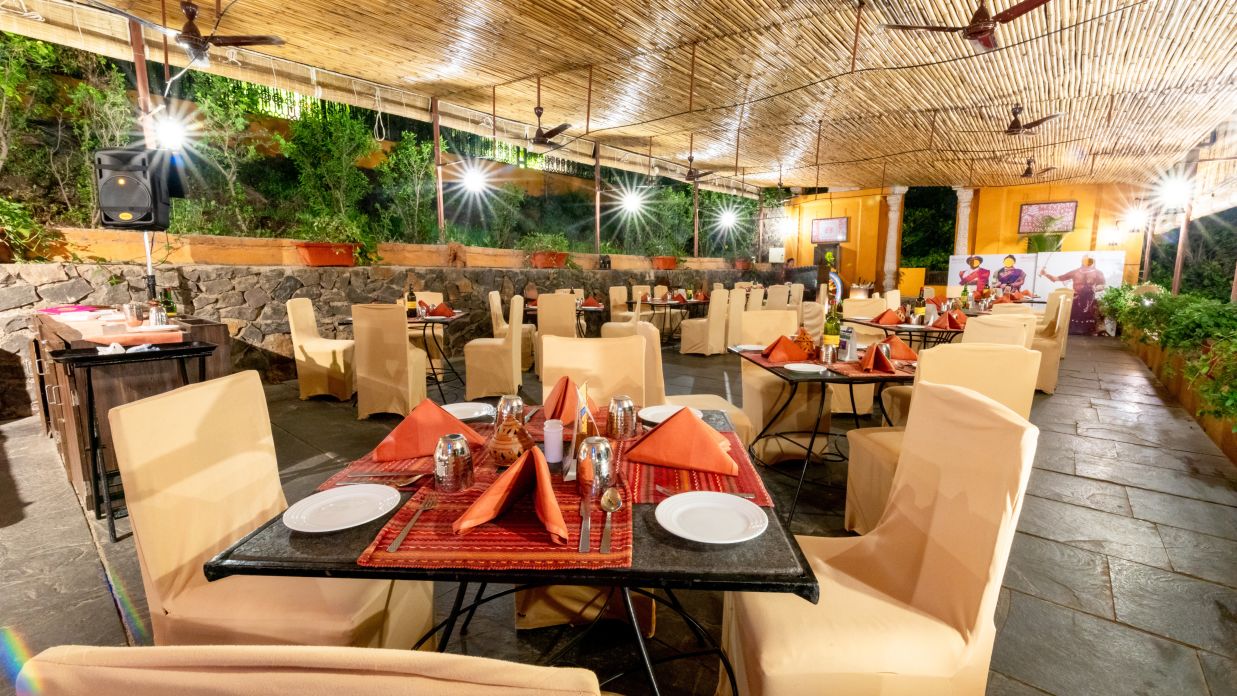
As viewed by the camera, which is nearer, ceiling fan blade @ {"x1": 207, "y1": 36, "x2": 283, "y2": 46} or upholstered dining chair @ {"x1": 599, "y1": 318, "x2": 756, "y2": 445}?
upholstered dining chair @ {"x1": 599, "y1": 318, "x2": 756, "y2": 445}

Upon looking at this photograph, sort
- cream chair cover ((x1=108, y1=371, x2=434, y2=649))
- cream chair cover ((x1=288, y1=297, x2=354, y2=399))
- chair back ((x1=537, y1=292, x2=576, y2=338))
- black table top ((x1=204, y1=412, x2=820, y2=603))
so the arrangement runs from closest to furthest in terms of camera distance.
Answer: black table top ((x1=204, y1=412, x2=820, y2=603)) → cream chair cover ((x1=108, y1=371, x2=434, y2=649)) → cream chair cover ((x1=288, y1=297, x2=354, y2=399)) → chair back ((x1=537, y1=292, x2=576, y2=338))

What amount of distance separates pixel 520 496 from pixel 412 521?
0.73ft

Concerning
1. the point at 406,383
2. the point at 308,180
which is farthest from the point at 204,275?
the point at 308,180

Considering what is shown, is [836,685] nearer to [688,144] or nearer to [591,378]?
[591,378]

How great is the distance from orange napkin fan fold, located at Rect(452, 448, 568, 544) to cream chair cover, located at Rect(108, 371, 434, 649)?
45 centimetres

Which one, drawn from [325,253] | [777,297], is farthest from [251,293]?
[777,297]

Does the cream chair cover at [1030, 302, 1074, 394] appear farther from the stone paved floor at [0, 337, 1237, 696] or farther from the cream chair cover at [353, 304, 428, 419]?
the cream chair cover at [353, 304, 428, 419]

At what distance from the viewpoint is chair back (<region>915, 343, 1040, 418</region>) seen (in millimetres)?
2203

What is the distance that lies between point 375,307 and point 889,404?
3534 mm

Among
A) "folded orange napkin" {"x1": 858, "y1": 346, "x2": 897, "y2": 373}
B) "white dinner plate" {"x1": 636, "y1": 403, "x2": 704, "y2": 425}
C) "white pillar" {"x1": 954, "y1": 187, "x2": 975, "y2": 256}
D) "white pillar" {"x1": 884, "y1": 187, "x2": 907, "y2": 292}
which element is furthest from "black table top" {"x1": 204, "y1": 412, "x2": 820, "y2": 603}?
"white pillar" {"x1": 954, "y1": 187, "x2": 975, "y2": 256}

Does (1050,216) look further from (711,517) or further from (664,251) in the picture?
(711,517)

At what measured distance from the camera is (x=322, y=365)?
184 inches

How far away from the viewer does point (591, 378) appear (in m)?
2.42

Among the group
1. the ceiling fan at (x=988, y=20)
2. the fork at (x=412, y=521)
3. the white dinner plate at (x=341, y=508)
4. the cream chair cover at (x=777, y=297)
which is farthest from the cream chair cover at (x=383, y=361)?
the cream chair cover at (x=777, y=297)
